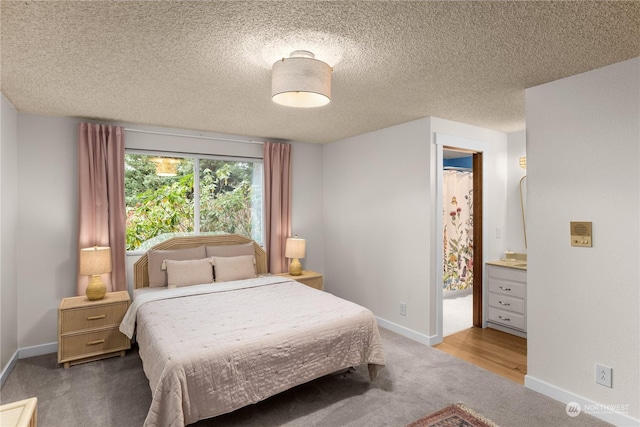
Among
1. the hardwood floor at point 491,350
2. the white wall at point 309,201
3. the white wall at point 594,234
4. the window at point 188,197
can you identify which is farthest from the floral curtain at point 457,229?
the window at point 188,197

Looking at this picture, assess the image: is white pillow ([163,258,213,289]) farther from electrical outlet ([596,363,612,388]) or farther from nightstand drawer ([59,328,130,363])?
electrical outlet ([596,363,612,388])

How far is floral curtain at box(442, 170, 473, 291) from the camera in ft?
18.2

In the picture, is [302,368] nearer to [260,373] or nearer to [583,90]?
[260,373]

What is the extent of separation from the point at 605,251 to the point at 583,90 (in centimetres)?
111

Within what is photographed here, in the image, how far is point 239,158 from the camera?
4602 millimetres

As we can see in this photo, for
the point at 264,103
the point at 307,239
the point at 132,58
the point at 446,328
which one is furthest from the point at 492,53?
the point at 307,239

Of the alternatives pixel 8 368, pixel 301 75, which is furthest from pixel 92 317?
pixel 301 75

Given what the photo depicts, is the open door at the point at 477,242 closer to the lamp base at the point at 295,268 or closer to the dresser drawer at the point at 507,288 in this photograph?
the dresser drawer at the point at 507,288

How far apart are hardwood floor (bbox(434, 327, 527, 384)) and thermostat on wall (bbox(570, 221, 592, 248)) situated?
1247 mm

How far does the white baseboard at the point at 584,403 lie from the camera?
222 cm

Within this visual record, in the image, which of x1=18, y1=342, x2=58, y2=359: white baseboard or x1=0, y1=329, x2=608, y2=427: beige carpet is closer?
x1=0, y1=329, x2=608, y2=427: beige carpet

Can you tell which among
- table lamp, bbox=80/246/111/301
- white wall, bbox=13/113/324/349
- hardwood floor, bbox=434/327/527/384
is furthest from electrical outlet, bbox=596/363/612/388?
white wall, bbox=13/113/324/349

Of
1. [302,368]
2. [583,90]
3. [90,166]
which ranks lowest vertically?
[302,368]

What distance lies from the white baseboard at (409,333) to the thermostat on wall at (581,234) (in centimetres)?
170
